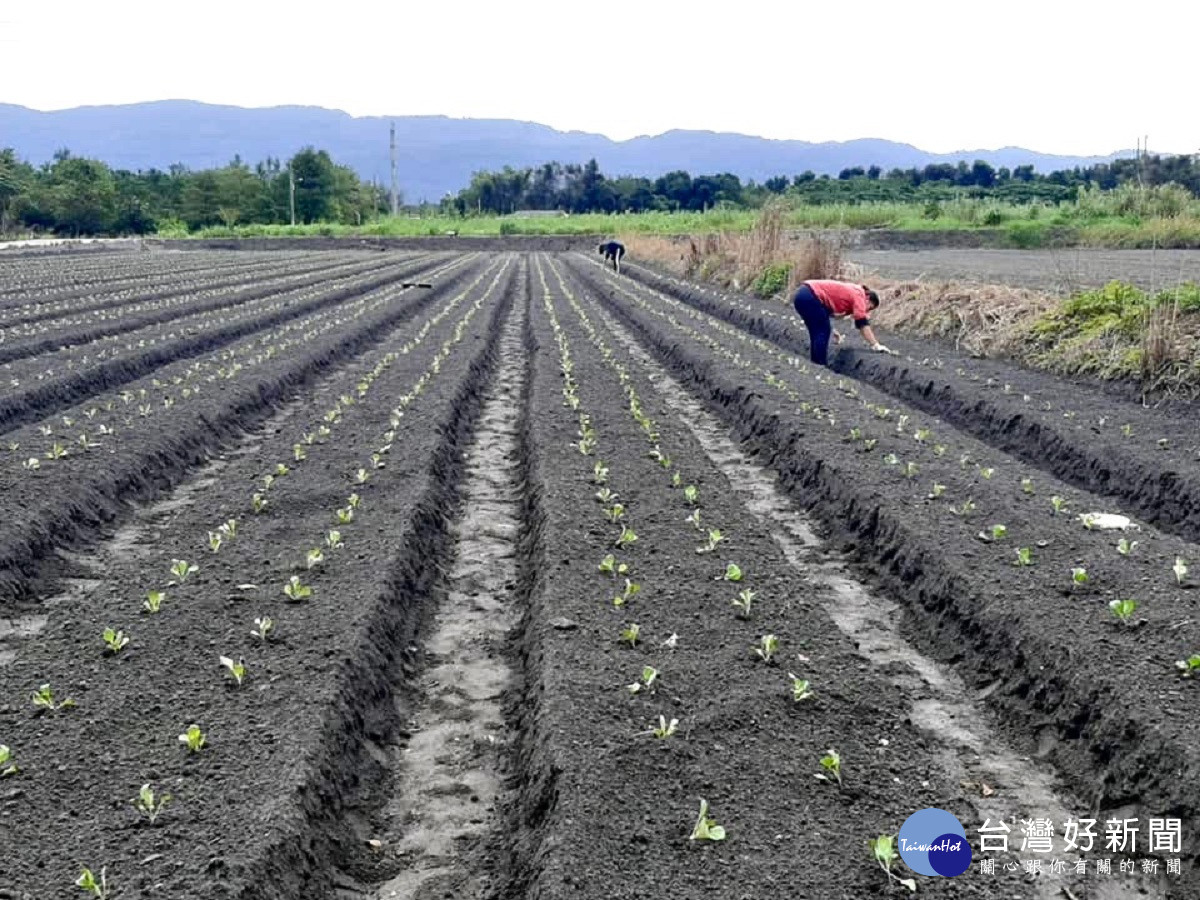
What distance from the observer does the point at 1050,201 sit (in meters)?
66.4

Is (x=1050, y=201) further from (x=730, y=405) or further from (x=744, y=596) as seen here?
(x=744, y=596)

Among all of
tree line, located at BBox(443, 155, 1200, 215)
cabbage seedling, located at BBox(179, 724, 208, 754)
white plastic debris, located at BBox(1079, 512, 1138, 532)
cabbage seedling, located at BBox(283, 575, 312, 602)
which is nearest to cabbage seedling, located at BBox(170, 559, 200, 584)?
cabbage seedling, located at BBox(283, 575, 312, 602)

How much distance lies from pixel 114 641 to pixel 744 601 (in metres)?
3.12

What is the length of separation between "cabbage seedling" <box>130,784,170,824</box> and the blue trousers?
11.0m

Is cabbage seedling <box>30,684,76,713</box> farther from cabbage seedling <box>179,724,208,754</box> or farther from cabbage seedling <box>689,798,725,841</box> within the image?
cabbage seedling <box>689,798,725,841</box>

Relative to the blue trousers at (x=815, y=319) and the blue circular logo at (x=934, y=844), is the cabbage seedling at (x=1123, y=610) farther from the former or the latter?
the blue trousers at (x=815, y=319)

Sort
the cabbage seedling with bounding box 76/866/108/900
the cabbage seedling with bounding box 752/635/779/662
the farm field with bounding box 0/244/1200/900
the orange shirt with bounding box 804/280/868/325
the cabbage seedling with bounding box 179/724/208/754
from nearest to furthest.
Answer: the cabbage seedling with bounding box 76/866/108/900
the farm field with bounding box 0/244/1200/900
the cabbage seedling with bounding box 179/724/208/754
the cabbage seedling with bounding box 752/635/779/662
the orange shirt with bounding box 804/280/868/325

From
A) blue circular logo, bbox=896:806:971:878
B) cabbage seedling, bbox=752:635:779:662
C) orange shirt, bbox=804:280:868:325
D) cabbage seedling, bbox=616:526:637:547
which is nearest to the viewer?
blue circular logo, bbox=896:806:971:878

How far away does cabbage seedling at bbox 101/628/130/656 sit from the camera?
5012 mm

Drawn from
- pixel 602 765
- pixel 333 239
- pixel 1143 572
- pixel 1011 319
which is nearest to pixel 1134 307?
pixel 1011 319

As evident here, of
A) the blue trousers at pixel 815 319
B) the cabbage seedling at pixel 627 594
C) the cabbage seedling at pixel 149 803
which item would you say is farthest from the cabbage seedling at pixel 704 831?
the blue trousers at pixel 815 319

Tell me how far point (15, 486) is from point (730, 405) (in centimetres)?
716

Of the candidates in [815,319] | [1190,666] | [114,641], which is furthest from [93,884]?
[815,319]

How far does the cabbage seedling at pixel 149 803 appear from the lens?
3.66 meters
